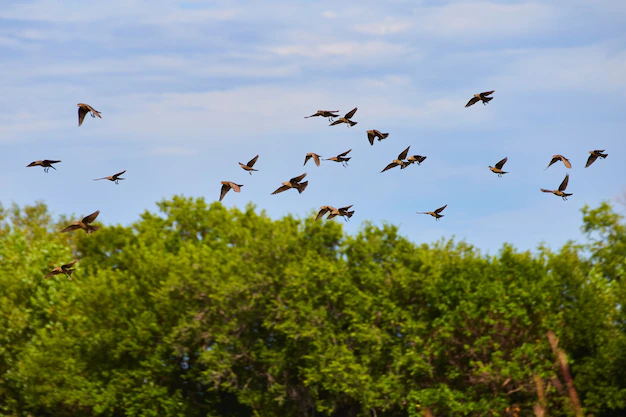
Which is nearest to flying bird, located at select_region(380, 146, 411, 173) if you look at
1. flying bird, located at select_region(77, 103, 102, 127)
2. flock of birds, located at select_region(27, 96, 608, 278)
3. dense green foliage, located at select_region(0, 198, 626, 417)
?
flock of birds, located at select_region(27, 96, 608, 278)

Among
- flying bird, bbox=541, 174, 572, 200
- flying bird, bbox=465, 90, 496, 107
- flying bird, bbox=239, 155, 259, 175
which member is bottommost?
flying bird, bbox=541, 174, 572, 200

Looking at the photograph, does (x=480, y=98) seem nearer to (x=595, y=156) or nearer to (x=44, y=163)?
(x=595, y=156)

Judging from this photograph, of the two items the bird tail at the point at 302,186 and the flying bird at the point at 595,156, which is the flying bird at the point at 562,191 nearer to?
the flying bird at the point at 595,156

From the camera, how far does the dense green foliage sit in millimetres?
38750

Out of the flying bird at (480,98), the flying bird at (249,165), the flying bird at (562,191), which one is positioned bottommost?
the flying bird at (562,191)

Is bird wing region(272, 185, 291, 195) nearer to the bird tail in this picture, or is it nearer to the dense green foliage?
the bird tail

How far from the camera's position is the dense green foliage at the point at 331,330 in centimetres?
3875

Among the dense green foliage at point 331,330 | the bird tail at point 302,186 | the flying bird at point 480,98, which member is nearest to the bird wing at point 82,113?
the bird tail at point 302,186

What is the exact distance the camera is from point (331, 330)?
40250mm

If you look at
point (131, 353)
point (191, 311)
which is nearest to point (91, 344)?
point (131, 353)

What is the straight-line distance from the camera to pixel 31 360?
44.5m

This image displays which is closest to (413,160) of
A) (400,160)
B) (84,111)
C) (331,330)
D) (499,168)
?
(400,160)

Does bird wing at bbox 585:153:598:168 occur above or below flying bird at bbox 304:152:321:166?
below

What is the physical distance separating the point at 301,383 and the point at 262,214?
1221 cm
